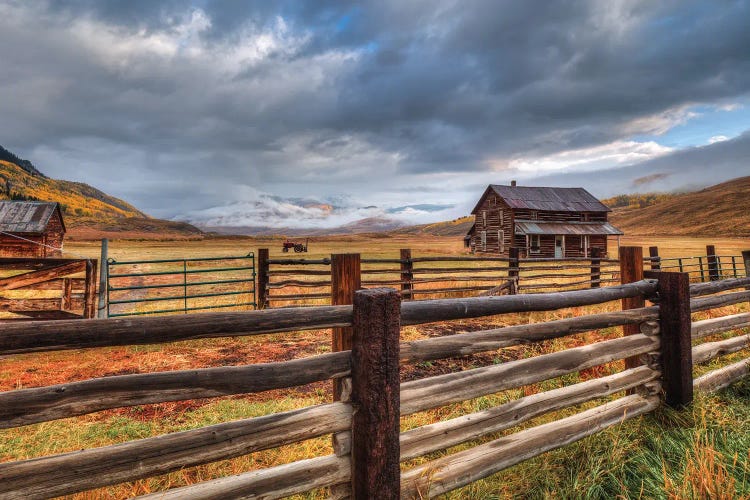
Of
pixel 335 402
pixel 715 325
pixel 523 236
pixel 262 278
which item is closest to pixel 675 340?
pixel 715 325

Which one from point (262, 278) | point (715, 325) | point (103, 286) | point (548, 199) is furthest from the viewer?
point (548, 199)

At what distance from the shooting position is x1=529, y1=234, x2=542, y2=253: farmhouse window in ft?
115

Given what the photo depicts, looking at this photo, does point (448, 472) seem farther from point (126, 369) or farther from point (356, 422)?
point (126, 369)

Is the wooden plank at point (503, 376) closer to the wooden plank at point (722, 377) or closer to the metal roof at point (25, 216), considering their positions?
the wooden plank at point (722, 377)

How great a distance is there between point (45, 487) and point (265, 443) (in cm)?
87

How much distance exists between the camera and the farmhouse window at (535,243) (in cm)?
3509

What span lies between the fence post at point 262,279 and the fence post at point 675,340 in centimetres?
820

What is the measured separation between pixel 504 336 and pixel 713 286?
11.7ft

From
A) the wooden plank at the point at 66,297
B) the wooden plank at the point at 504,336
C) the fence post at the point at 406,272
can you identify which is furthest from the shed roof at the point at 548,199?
the wooden plank at the point at 504,336

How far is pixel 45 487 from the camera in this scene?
63.7 inches

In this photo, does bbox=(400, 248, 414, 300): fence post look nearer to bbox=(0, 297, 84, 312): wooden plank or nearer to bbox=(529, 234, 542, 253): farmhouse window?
bbox=(0, 297, 84, 312): wooden plank

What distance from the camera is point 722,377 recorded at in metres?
4.17

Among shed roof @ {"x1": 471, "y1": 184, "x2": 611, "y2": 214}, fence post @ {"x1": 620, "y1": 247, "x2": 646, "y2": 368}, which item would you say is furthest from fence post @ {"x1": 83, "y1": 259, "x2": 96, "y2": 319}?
shed roof @ {"x1": 471, "y1": 184, "x2": 611, "y2": 214}

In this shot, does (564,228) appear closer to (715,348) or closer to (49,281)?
(715,348)
